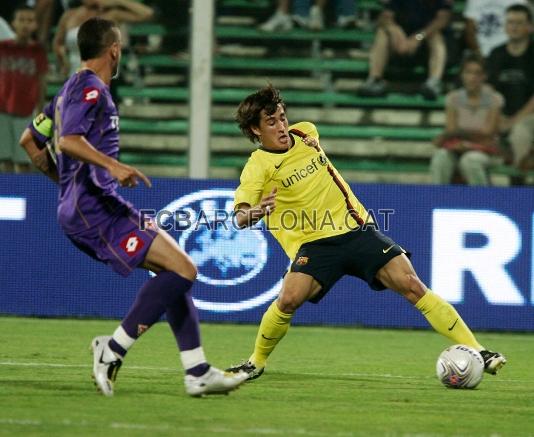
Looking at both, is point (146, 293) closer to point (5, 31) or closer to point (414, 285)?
point (414, 285)

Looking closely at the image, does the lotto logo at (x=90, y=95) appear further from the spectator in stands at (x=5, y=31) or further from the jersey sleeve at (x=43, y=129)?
the spectator in stands at (x=5, y=31)

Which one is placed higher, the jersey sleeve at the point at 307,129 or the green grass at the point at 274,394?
the jersey sleeve at the point at 307,129

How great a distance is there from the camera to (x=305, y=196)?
299 inches

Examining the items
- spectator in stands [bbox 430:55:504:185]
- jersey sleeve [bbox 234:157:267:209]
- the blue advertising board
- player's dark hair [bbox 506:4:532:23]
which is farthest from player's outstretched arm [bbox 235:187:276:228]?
player's dark hair [bbox 506:4:532:23]

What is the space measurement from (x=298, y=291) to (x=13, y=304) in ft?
15.0

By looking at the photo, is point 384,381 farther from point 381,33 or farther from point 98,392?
point 381,33

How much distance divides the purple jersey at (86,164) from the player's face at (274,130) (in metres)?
1.36

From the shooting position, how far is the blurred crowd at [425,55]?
12523 mm

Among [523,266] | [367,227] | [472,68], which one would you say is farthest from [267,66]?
[367,227]

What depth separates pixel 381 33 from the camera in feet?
44.7

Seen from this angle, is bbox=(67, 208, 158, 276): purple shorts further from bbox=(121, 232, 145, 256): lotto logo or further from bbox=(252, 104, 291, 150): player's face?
bbox=(252, 104, 291, 150): player's face

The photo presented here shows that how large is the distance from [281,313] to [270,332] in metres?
0.14

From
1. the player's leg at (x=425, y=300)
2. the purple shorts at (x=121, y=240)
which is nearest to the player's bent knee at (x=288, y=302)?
the player's leg at (x=425, y=300)

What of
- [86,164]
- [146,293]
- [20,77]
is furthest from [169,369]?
[20,77]
